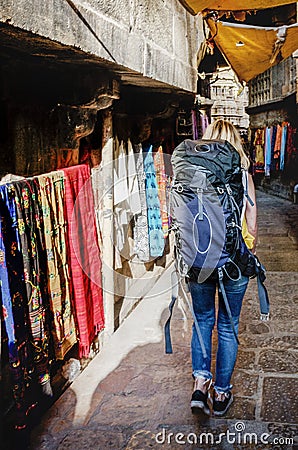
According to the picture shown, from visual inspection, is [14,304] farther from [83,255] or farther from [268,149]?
[268,149]

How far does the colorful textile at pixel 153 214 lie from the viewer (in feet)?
22.6

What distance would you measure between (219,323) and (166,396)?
0.86 meters

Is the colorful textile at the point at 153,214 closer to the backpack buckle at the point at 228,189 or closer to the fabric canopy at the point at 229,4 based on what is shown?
the fabric canopy at the point at 229,4

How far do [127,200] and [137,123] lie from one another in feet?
3.97

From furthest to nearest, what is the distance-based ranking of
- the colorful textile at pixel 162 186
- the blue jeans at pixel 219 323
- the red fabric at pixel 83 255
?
the colorful textile at pixel 162 186 → the red fabric at pixel 83 255 → the blue jeans at pixel 219 323

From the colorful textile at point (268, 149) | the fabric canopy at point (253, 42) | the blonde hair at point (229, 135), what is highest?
the fabric canopy at point (253, 42)

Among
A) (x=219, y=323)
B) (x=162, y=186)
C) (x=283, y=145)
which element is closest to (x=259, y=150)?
(x=283, y=145)

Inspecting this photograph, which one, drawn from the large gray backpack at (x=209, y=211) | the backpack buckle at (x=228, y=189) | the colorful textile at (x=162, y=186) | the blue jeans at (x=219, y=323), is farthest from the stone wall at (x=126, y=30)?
the blue jeans at (x=219, y=323)

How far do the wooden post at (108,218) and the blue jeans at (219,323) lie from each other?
1.53 meters

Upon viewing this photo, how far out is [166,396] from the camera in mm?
4270

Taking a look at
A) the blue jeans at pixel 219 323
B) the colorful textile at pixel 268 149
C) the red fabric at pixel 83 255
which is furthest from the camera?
the colorful textile at pixel 268 149

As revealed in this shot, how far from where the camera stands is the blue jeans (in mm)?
3781

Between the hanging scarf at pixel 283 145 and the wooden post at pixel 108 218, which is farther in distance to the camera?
the hanging scarf at pixel 283 145

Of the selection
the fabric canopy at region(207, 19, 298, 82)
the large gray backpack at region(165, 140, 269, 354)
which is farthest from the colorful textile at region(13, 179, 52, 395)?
the fabric canopy at region(207, 19, 298, 82)
